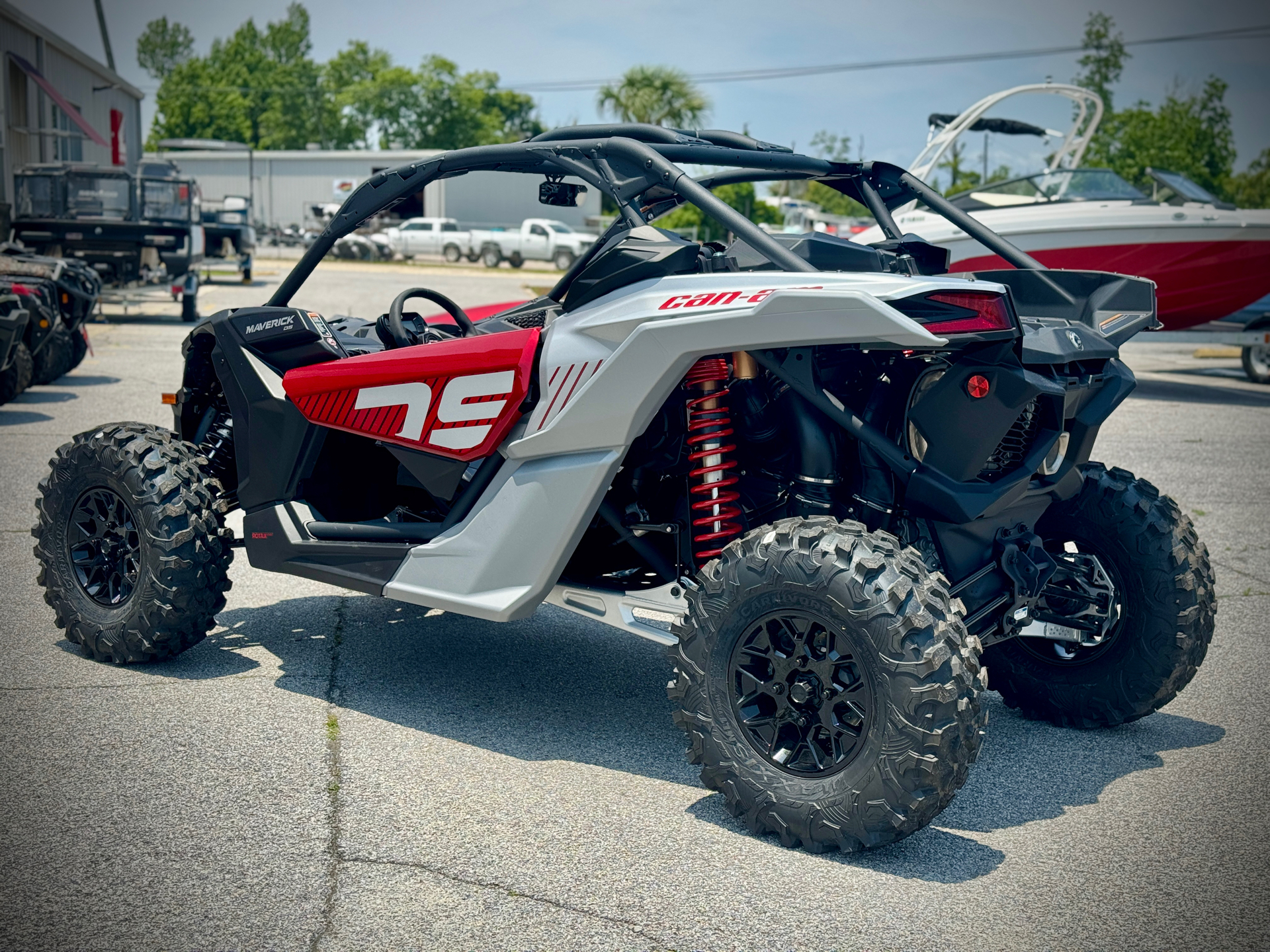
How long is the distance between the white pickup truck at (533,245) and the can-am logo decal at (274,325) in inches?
1494

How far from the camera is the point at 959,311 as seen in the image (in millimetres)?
3121

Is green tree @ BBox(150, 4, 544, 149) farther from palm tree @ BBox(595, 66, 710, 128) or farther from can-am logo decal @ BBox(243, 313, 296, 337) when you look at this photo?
can-am logo decal @ BBox(243, 313, 296, 337)

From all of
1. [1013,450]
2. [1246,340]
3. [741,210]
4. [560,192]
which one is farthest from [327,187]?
[1013,450]

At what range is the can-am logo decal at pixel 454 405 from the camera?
12.3 ft

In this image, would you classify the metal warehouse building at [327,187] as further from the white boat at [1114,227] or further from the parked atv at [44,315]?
the parked atv at [44,315]

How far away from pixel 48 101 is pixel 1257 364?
26.4 m

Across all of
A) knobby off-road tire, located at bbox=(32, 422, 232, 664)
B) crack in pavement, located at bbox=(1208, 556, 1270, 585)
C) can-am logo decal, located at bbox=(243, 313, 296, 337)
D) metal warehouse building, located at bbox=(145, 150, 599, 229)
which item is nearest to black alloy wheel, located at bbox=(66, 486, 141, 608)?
knobby off-road tire, located at bbox=(32, 422, 232, 664)

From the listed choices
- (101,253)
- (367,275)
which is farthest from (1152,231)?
(367,275)

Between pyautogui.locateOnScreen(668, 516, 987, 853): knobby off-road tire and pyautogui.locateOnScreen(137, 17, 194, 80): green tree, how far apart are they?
129 metres

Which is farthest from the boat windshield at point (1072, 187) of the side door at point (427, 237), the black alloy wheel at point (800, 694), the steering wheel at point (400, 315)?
the side door at point (427, 237)

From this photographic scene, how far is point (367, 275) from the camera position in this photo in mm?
32812

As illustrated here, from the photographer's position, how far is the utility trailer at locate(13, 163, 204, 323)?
17969mm

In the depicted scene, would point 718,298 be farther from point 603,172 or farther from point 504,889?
point 504,889

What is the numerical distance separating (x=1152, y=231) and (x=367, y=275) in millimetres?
24253
